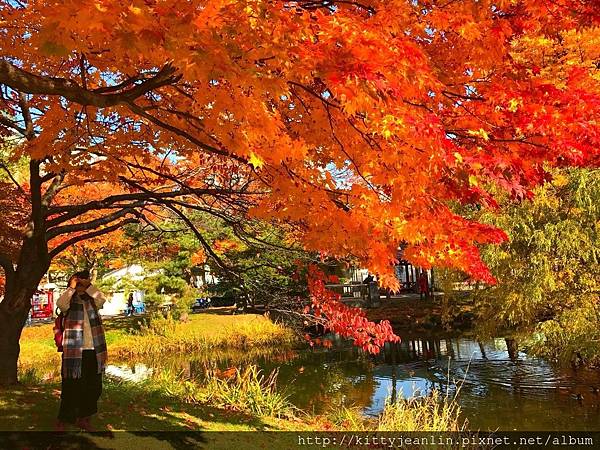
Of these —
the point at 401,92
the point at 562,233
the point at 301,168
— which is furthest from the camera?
the point at 562,233

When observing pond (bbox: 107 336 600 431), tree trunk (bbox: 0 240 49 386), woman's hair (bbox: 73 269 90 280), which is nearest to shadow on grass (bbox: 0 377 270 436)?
tree trunk (bbox: 0 240 49 386)

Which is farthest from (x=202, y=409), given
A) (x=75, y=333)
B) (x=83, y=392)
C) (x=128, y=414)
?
(x=75, y=333)

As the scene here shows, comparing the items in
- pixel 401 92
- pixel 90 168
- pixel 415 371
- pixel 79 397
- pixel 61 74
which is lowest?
pixel 415 371

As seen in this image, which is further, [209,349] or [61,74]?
[209,349]

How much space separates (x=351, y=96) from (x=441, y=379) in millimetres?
12936

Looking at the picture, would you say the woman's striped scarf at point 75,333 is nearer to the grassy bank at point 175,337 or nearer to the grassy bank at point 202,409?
the grassy bank at point 202,409

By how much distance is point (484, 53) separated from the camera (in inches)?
183

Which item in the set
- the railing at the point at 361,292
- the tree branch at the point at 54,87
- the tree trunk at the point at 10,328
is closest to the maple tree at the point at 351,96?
the tree branch at the point at 54,87

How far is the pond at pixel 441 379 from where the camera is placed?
10.6 meters

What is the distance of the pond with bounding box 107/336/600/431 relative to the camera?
10.6 m

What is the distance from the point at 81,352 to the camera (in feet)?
18.2

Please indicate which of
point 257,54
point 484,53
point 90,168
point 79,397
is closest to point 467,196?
point 484,53

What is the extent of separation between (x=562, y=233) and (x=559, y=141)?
9.05 m

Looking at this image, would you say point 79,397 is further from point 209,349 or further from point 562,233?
point 209,349
